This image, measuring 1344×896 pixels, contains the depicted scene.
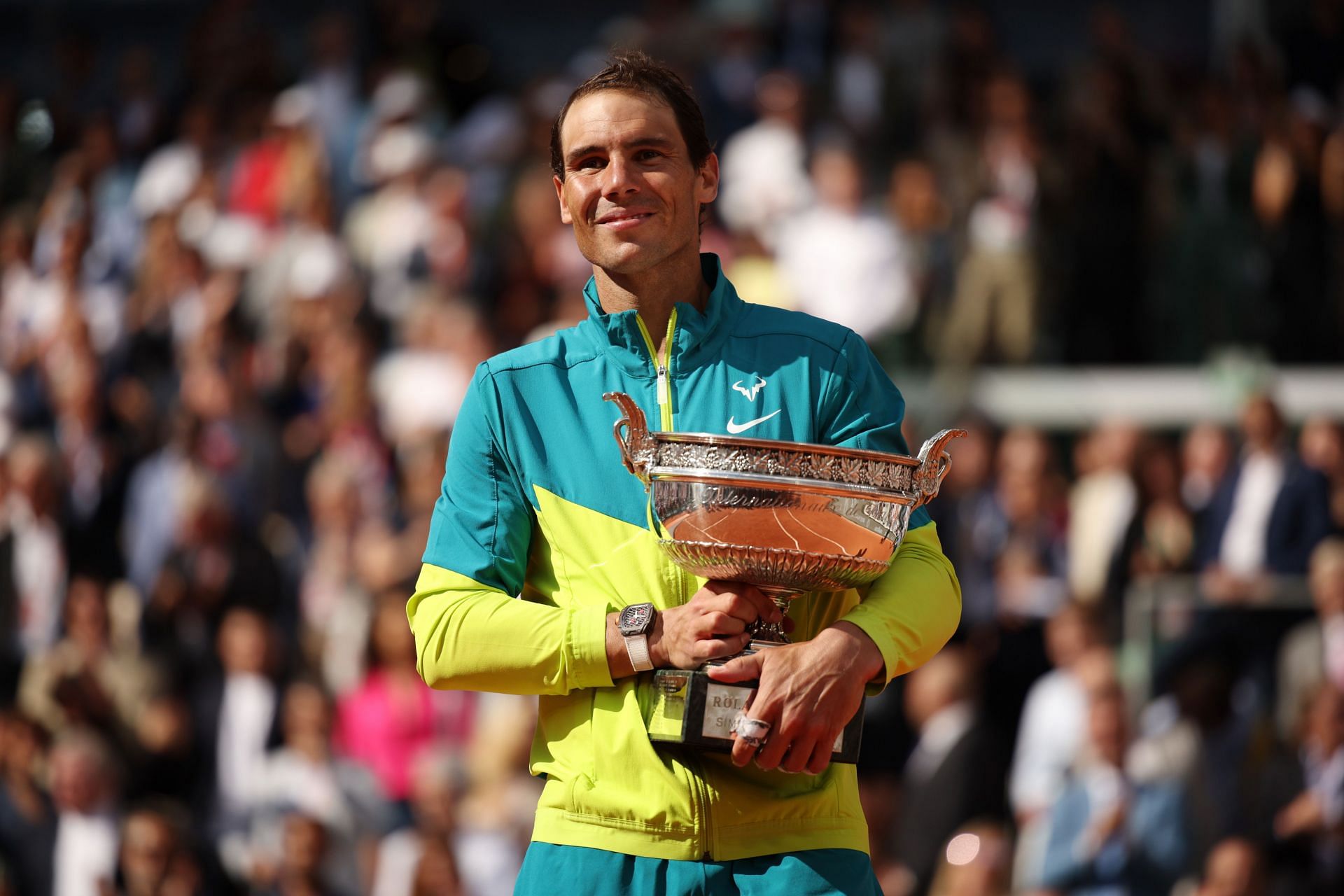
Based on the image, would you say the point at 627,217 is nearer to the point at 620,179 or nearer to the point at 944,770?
the point at 620,179

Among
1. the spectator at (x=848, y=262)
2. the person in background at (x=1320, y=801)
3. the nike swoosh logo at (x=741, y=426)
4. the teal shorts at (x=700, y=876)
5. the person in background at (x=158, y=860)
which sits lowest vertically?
the person in background at (x=158, y=860)

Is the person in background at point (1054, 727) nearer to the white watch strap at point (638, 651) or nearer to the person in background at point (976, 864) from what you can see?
the person in background at point (976, 864)

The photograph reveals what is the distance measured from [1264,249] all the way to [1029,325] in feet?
3.67

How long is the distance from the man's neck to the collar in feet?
0.09

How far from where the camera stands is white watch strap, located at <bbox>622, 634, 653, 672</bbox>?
2.40 m

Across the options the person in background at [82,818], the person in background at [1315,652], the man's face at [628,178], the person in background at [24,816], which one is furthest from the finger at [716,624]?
the person in background at [24,816]

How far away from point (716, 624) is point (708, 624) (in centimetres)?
1

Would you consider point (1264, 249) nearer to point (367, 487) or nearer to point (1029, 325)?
point (1029, 325)

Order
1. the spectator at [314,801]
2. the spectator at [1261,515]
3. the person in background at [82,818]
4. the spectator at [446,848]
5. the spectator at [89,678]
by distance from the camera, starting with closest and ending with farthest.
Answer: the spectator at [446,848], the spectator at [1261,515], the spectator at [314,801], the person in background at [82,818], the spectator at [89,678]

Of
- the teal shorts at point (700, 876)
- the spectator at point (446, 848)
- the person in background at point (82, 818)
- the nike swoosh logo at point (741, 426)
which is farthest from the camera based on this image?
the person in background at point (82, 818)

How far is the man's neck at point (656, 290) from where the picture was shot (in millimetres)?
2639

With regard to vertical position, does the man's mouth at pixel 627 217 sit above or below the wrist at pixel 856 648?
above

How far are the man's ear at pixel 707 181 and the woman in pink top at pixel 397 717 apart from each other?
5.45 m

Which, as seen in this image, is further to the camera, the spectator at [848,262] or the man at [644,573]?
the spectator at [848,262]
